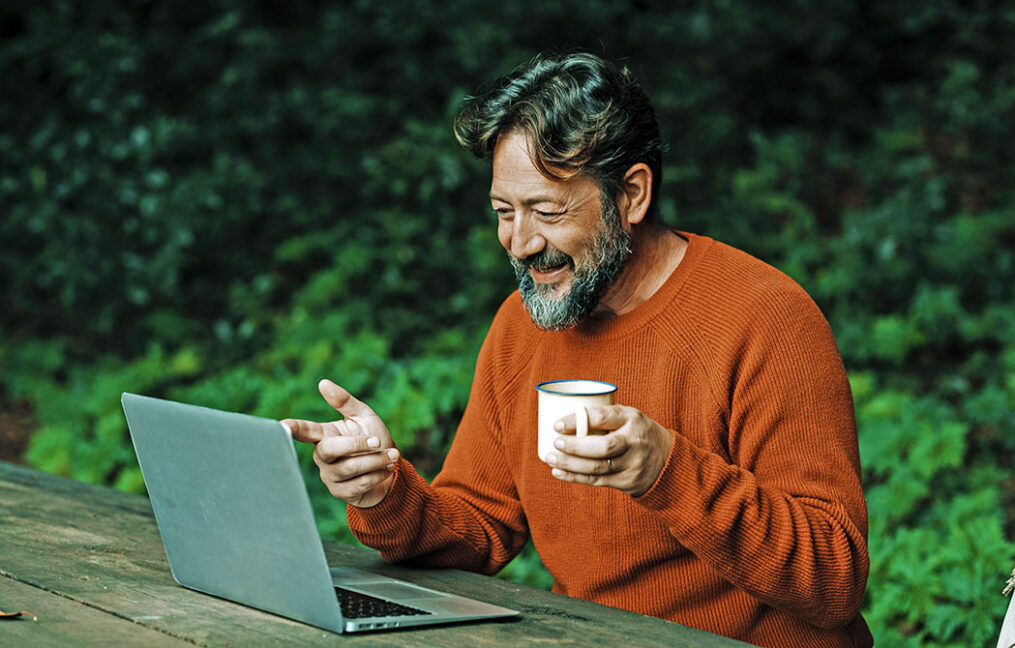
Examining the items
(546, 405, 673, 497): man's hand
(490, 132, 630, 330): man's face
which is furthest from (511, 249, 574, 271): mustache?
(546, 405, 673, 497): man's hand

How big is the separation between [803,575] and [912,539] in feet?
6.00

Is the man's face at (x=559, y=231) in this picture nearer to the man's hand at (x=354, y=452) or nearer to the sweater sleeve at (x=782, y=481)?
the sweater sleeve at (x=782, y=481)

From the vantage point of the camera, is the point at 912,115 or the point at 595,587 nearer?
the point at 595,587

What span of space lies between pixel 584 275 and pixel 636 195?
19 centimetres

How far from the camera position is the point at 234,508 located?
1.60 m

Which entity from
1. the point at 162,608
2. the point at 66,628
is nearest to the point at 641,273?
the point at 162,608

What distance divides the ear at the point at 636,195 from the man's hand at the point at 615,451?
569mm

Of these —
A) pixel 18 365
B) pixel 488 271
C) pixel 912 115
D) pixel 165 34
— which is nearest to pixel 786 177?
pixel 912 115

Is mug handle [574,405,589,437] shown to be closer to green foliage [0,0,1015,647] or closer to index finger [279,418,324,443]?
index finger [279,418,324,443]

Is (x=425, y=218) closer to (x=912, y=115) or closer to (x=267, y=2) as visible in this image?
(x=267, y=2)

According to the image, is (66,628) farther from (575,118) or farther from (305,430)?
(575,118)

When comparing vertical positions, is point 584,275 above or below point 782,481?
above

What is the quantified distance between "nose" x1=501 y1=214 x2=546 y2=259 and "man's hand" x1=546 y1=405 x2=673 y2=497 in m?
0.54

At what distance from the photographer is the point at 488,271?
5629mm
